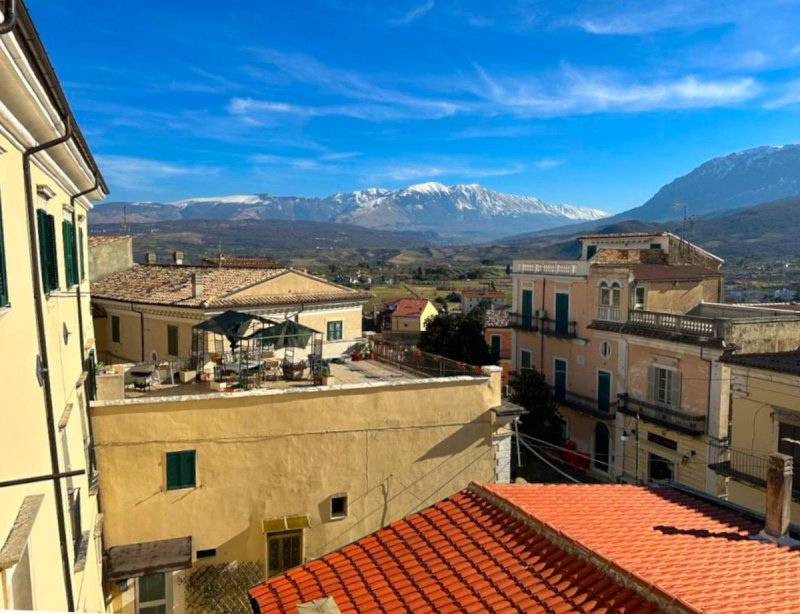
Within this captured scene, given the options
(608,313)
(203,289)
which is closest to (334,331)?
(203,289)

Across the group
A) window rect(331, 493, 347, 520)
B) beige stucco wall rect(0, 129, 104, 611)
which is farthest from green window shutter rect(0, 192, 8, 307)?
window rect(331, 493, 347, 520)

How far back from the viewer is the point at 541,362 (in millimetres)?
34750

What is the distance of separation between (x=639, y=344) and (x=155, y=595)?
2242 cm

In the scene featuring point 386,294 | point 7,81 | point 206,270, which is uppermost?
point 7,81

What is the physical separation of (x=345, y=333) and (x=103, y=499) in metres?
15.8

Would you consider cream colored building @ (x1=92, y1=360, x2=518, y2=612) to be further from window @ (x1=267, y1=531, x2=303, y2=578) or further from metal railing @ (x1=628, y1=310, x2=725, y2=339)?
metal railing @ (x1=628, y1=310, x2=725, y2=339)

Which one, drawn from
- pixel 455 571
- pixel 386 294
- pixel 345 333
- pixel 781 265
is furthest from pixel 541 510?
pixel 781 265

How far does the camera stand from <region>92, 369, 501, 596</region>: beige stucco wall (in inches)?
450

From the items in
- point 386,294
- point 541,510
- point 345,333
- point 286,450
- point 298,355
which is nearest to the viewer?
point 541,510

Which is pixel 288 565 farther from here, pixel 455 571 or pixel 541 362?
pixel 541 362

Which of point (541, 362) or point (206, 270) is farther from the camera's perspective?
point (541, 362)

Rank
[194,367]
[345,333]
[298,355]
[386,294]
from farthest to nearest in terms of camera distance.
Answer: [386,294] → [345,333] → [298,355] → [194,367]

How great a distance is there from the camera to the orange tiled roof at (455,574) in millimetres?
6883

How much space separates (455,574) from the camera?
7680mm
